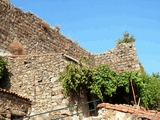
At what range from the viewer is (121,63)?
19.0m

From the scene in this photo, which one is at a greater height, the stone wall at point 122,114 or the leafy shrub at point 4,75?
the leafy shrub at point 4,75

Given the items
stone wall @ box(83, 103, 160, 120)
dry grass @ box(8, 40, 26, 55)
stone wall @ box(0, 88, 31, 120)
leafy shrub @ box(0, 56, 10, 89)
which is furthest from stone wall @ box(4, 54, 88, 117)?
stone wall @ box(83, 103, 160, 120)

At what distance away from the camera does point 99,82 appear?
9.96 meters

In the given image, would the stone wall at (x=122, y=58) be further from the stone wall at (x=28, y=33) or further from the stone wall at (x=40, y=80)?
the stone wall at (x=40, y=80)

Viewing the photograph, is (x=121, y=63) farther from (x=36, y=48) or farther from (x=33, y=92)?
(x=33, y=92)

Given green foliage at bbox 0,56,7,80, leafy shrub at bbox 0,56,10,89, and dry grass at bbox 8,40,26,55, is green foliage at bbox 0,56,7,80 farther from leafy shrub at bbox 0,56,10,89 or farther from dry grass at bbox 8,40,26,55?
dry grass at bbox 8,40,26,55

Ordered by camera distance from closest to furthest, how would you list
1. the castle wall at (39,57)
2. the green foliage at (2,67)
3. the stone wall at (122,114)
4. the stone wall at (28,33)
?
the stone wall at (122,114), the castle wall at (39,57), the green foliage at (2,67), the stone wall at (28,33)

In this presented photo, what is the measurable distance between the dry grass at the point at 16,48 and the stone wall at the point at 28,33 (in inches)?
7.5

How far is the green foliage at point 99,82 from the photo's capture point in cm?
956

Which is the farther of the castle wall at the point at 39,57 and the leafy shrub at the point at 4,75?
the leafy shrub at the point at 4,75

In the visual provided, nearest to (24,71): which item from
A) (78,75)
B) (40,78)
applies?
(40,78)

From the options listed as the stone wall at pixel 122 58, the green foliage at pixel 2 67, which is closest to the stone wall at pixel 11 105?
the green foliage at pixel 2 67

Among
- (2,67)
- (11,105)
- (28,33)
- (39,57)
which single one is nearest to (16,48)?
(28,33)

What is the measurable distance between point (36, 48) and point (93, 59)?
22.5 feet
